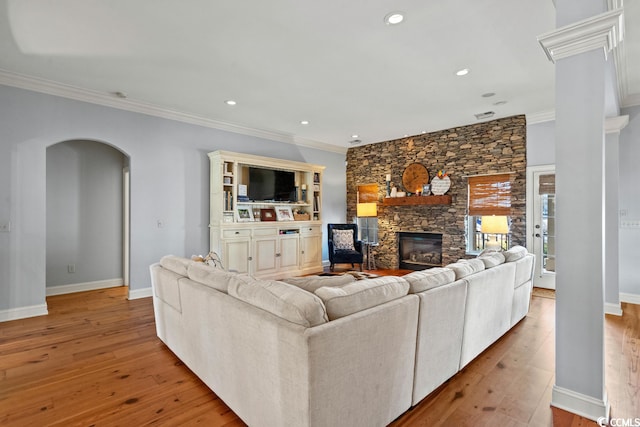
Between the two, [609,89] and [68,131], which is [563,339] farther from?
[68,131]

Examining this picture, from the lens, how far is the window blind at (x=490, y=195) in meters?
5.39

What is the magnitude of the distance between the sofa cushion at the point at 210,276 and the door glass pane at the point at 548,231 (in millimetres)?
5074

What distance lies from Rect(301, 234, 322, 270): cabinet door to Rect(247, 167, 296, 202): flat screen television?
86 centimetres

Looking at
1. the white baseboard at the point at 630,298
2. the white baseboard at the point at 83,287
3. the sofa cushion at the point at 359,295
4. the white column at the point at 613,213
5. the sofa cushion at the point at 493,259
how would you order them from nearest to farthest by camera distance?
1. the sofa cushion at the point at 359,295
2. the sofa cushion at the point at 493,259
3. the white column at the point at 613,213
4. the white baseboard at the point at 630,298
5. the white baseboard at the point at 83,287

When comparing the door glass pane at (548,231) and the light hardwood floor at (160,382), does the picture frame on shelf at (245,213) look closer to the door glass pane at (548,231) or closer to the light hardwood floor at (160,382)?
the light hardwood floor at (160,382)

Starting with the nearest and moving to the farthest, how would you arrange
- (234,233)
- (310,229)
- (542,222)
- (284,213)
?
(542,222)
(234,233)
(284,213)
(310,229)

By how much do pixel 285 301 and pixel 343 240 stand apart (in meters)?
5.23

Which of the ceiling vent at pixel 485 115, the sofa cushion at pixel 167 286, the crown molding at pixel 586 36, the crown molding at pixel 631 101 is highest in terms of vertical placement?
the ceiling vent at pixel 485 115

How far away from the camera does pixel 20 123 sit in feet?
12.2

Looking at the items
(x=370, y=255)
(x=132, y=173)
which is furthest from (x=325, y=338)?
(x=370, y=255)

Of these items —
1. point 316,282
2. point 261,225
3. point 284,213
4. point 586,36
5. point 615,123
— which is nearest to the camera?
point 586,36

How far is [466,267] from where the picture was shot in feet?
8.23

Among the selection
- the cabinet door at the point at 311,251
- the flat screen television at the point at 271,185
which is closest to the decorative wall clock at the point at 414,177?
the cabinet door at the point at 311,251

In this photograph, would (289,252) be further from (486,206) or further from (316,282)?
(316,282)
